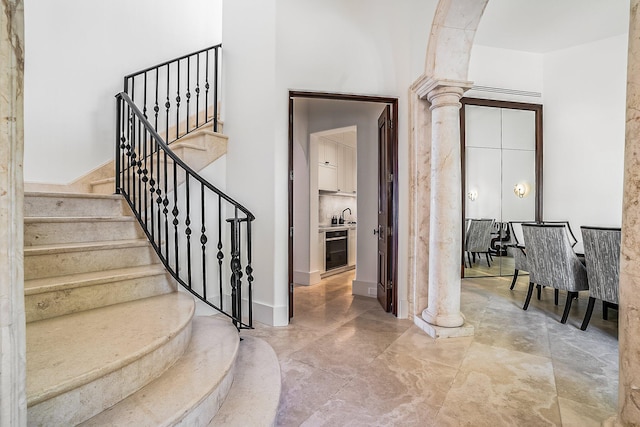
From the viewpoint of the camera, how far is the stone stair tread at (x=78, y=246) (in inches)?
72.8

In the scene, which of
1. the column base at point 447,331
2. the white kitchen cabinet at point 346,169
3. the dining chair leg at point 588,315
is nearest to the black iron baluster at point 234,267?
the column base at point 447,331

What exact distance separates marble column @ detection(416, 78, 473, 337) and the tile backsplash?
2902 millimetres

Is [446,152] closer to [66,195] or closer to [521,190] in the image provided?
[66,195]

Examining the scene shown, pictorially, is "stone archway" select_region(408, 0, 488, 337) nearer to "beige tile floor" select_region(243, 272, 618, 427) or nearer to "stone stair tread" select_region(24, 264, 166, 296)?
"beige tile floor" select_region(243, 272, 618, 427)

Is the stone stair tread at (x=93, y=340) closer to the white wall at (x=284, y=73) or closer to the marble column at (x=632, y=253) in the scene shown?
the white wall at (x=284, y=73)

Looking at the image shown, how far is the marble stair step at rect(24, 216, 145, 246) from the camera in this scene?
206cm

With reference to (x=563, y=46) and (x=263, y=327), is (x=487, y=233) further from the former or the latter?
(x=263, y=327)

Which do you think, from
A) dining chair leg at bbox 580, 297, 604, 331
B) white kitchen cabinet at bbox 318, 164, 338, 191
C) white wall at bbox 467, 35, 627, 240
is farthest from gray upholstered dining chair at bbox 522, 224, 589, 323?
white kitchen cabinet at bbox 318, 164, 338, 191

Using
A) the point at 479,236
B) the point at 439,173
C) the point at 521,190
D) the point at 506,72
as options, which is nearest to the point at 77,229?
the point at 439,173

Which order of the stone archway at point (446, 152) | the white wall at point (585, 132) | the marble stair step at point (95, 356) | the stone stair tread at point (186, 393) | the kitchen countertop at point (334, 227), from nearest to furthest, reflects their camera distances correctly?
1. the marble stair step at point (95, 356)
2. the stone stair tread at point (186, 393)
3. the stone archway at point (446, 152)
4. the white wall at point (585, 132)
5. the kitchen countertop at point (334, 227)

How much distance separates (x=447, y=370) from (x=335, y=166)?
4365 mm

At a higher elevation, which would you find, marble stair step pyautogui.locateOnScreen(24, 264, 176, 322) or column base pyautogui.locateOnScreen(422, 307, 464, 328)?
marble stair step pyautogui.locateOnScreen(24, 264, 176, 322)

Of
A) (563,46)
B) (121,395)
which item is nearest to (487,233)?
(563,46)

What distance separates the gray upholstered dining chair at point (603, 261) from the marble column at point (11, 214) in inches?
138
